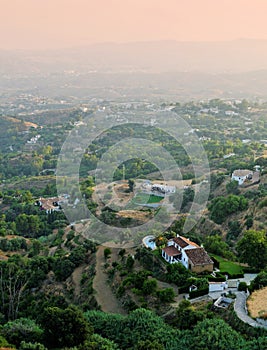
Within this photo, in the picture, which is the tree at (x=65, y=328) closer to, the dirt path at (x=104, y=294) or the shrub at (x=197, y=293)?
the dirt path at (x=104, y=294)

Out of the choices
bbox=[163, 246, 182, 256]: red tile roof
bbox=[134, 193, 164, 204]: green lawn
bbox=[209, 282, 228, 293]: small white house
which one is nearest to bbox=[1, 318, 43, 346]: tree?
bbox=[209, 282, 228, 293]: small white house

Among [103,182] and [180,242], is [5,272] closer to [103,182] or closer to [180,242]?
[180,242]

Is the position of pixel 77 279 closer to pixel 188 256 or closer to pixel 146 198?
pixel 188 256

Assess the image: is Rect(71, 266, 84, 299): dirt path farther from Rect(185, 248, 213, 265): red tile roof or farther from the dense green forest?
Rect(185, 248, 213, 265): red tile roof

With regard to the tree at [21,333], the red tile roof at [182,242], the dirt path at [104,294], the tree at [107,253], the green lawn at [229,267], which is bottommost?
the dirt path at [104,294]

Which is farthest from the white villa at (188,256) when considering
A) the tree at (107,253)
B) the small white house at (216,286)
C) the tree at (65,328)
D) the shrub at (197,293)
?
the tree at (65,328)

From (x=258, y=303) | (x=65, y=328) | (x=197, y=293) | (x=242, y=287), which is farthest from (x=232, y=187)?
(x=65, y=328)
